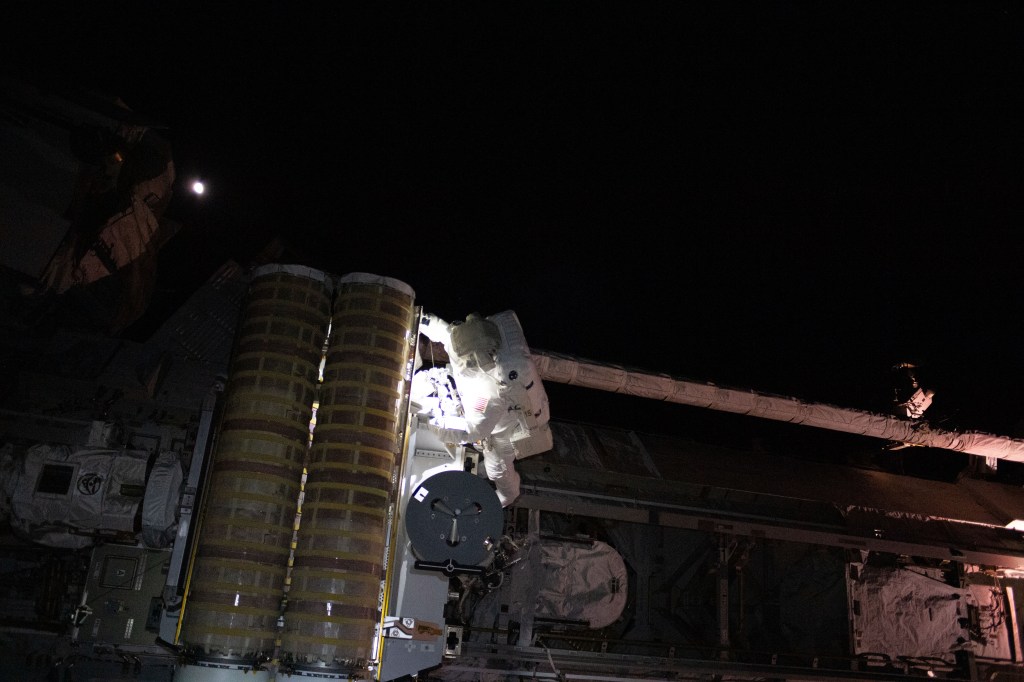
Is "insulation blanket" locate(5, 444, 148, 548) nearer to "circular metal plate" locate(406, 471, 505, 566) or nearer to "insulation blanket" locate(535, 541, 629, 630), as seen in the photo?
"circular metal plate" locate(406, 471, 505, 566)

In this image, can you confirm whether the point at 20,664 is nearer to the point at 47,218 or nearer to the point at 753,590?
the point at 47,218

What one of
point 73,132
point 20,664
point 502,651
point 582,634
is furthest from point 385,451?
point 73,132

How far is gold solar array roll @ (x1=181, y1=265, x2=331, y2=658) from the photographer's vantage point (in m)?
5.05

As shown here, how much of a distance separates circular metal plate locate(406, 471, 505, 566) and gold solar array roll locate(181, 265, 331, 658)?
0.97 metres

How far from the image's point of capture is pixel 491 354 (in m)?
6.14

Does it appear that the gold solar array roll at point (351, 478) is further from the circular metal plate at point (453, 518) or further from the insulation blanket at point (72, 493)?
the insulation blanket at point (72, 493)

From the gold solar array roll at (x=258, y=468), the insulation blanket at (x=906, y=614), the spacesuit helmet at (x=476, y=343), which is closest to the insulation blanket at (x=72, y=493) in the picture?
the gold solar array roll at (x=258, y=468)

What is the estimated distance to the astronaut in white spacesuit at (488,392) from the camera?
617 cm

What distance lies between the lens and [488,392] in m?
6.21

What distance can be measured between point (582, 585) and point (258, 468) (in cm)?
439

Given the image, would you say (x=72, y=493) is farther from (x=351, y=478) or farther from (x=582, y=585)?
(x=582, y=585)

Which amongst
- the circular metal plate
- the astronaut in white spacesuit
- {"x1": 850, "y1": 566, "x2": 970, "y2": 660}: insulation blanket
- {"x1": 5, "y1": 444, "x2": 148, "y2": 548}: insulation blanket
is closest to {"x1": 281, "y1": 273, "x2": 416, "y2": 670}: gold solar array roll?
the circular metal plate

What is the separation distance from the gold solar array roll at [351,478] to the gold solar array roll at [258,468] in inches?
5.5

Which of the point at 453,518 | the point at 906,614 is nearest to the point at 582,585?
the point at 453,518
